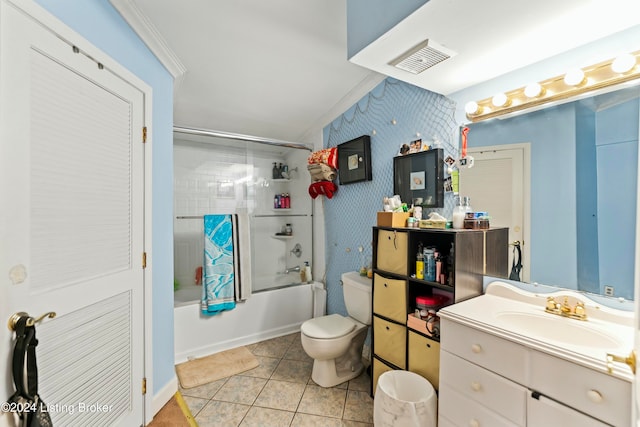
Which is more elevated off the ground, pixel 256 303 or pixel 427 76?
pixel 427 76

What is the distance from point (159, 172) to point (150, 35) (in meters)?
0.84

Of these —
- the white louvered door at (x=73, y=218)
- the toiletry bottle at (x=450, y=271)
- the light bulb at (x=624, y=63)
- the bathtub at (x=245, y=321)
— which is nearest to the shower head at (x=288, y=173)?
the bathtub at (x=245, y=321)

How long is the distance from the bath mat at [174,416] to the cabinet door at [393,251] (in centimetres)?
156

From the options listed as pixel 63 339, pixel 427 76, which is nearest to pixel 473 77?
pixel 427 76

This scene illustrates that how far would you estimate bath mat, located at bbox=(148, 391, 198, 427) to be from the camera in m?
1.71

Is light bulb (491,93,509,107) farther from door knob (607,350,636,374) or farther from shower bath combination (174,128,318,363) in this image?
shower bath combination (174,128,318,363)

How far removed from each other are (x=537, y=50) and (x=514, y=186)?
668 mm

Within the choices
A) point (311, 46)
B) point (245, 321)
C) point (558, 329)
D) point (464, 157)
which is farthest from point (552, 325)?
point (245, 321)

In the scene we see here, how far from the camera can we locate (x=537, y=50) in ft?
4.38

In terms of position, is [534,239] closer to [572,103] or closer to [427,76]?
[572,103]

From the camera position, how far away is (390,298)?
1812mm

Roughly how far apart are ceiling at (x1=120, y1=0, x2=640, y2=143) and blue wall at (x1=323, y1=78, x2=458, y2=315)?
149 mm

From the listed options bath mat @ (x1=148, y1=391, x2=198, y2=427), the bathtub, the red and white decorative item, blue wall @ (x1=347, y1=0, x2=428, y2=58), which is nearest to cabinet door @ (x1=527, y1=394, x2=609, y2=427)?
the red and white decorative item

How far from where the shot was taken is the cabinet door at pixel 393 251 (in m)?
1.74
